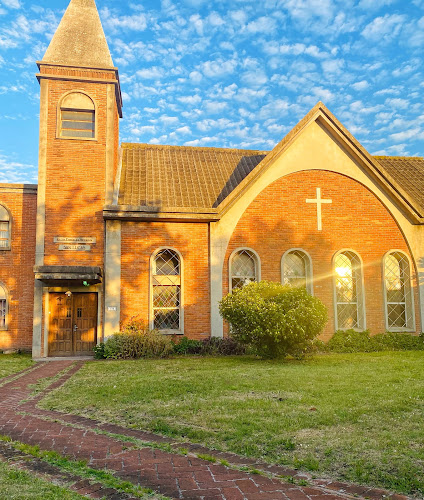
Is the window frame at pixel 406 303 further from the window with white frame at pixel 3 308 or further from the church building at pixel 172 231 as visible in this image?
the window with white frame at pixel 3 308

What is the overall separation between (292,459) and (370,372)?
6.17 metres

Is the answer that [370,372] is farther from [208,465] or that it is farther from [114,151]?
[114,151]

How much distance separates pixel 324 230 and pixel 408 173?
6.77m

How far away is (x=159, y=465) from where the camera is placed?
498cm

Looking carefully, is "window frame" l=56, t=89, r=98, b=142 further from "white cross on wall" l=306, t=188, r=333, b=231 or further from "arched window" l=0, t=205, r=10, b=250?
"white cross on wall" l=306, t=188, r=333, b=231

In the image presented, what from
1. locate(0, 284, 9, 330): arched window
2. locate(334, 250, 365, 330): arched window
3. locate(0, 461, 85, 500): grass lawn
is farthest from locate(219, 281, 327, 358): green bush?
locate(0, 284, 9, 330): arched window

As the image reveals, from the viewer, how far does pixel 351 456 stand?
505 centimetres

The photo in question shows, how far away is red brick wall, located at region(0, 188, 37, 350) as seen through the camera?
58.3ft

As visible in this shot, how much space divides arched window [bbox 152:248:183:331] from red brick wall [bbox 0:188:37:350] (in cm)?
539

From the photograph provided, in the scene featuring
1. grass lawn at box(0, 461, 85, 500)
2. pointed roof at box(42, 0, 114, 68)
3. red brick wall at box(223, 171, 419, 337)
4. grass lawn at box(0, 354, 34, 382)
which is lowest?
grass lawn at box(0, 354, 34, 382)

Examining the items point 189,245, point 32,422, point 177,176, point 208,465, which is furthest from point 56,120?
point 208,465

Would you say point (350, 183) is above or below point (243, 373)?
above

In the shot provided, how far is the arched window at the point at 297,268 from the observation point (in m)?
17.0

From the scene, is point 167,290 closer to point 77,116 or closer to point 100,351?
point 100,351
